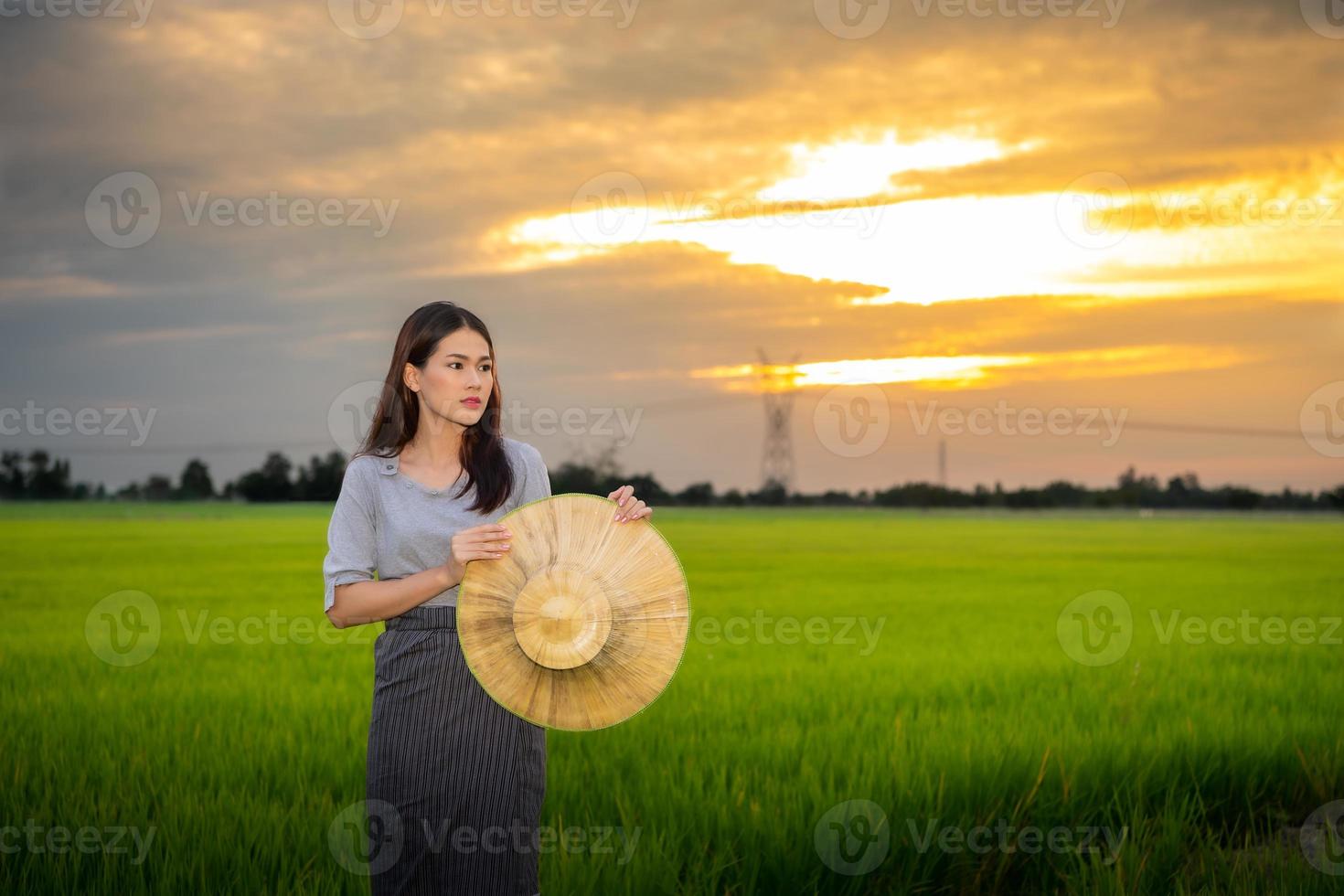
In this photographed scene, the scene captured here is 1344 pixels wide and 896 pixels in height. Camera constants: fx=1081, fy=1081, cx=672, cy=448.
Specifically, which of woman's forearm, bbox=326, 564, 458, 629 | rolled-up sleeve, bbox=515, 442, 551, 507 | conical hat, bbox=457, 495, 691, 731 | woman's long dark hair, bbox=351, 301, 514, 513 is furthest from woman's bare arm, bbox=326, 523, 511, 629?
rolled-up sleeve, bbox=515, 442, 551, 507

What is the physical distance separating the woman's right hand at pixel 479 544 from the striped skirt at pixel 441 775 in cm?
36

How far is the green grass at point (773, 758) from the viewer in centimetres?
506

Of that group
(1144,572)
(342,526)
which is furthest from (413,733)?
(1144,572)

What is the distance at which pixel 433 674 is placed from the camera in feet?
11.1

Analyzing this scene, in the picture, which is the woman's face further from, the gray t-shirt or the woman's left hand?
the woman's left hand

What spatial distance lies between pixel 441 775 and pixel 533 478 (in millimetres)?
983

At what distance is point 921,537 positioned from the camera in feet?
140

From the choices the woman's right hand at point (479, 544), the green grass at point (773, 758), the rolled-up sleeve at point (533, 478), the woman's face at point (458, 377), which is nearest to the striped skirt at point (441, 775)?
the woman's right hand at point (479, 544)

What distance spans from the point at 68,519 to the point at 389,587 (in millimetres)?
59707

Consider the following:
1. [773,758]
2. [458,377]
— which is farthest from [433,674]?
[773,758]

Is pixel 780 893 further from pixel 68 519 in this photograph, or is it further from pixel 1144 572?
pixel 68 519

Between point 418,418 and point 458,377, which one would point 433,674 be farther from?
point 458,377

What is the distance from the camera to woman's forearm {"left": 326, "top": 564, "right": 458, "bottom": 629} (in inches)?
126

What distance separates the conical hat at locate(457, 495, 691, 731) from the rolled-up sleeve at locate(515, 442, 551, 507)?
276mm
